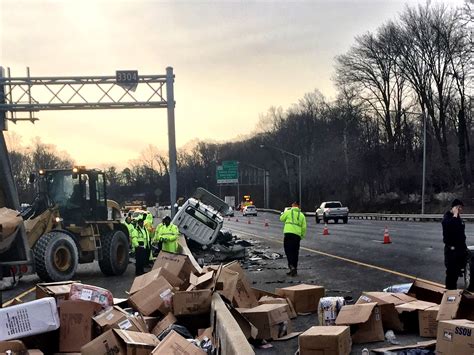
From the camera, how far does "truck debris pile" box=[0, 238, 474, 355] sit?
18.3ft

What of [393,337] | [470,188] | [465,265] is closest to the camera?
[393,337]

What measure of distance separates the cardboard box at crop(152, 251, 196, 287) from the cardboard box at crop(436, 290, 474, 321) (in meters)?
4.47

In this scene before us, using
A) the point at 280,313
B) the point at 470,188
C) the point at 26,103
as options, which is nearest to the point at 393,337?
the point at 280,313

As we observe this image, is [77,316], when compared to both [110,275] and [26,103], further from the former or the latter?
[26,103]

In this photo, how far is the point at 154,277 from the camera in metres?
8.49

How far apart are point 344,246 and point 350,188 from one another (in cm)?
5100

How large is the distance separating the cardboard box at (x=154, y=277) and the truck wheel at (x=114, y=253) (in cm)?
544

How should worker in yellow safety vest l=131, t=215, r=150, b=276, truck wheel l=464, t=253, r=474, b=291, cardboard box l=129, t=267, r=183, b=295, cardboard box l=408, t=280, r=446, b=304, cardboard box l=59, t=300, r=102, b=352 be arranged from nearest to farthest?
cardboard box l=59, t=300, r=102, b=352 → cardboard box l=408, t=280, r=446, b=304 → cardboard box l=129, t=267, r=183, b=295 → truck wheel l=464, t=253, r=474, b=291 → worker in yellow safety vest l=131, t=215, r=150, b=276

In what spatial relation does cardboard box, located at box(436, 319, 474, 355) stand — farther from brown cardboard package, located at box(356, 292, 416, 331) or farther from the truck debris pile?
brown cardboard package, located at box(356, 292, 416, 331)

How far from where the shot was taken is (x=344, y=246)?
69.2 feet

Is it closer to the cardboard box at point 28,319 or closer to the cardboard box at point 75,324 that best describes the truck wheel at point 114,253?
the cardboard box at point 75,324

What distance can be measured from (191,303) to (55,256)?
6.51 meters

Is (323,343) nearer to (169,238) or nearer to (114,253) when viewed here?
(169,238)

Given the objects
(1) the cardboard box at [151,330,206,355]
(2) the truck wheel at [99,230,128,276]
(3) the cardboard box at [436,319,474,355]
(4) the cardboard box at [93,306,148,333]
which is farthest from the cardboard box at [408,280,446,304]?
(2) the truck wheel at [99,230,128,276]
